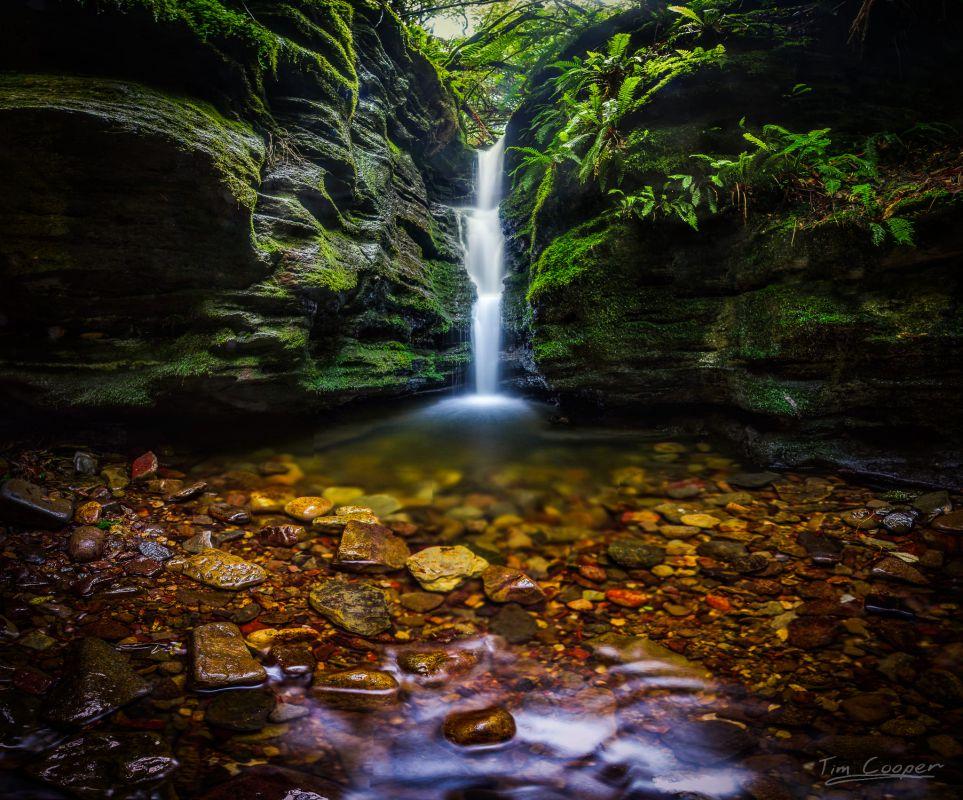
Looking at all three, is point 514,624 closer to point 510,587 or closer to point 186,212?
→ point 510,587

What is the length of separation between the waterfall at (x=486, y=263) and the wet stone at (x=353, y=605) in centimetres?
542

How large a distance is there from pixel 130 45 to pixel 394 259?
3.77m

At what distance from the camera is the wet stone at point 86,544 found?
268 cm

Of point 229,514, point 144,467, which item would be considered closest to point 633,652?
point 229,514

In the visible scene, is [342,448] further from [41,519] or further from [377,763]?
[377,763]

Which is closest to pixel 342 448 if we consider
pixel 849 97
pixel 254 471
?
pixel 254 471

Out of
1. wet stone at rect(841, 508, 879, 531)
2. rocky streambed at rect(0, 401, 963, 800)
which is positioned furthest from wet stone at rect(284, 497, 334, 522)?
wet stone at rect(841, 508, 879, 531)

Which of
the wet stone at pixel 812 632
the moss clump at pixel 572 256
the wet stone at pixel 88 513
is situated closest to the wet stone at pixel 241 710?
the wet stone at pixel 88 513

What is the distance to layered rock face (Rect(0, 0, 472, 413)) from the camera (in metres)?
3.35

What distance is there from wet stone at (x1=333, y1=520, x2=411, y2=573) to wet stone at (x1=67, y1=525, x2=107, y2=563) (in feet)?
→ 4.88

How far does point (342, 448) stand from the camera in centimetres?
505

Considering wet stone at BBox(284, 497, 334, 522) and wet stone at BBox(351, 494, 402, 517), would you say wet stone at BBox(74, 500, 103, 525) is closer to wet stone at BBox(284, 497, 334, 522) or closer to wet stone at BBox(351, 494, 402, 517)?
wet stone at BBox(284, 497, 334, 522)

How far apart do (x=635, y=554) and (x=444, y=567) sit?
1377 mm
